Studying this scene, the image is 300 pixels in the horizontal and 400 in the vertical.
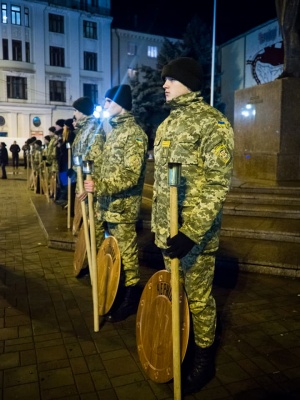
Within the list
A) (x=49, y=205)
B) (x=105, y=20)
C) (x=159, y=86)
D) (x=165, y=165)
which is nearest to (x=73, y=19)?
(x=105, y=20)

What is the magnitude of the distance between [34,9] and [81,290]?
132ft

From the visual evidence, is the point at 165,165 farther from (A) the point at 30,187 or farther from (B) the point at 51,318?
(A) the point at 30,187

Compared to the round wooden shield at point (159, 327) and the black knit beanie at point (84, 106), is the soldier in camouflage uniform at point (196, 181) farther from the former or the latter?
the black knit beanie at point (84, 106)

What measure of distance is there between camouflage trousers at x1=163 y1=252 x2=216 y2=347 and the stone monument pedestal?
252 inches

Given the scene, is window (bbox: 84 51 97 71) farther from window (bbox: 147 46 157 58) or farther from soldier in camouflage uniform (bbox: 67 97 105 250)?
soldier in camouflage uniform (bbox: 67 97 105 250)

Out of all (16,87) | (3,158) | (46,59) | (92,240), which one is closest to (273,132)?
(92,240)

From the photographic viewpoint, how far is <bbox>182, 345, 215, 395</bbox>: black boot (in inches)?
107

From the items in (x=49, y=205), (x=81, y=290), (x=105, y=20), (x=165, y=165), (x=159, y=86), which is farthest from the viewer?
(x=105, y=20)

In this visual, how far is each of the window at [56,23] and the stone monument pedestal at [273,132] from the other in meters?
34.9

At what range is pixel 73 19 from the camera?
40.3 metres

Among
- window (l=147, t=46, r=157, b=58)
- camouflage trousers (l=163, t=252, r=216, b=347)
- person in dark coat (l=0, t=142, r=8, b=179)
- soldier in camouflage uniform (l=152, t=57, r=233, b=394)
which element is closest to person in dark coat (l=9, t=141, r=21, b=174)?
person in dark coat (l=0, t=142, r=8, b=179)

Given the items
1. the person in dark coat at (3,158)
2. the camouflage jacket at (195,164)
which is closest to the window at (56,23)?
the person in dark coat at (3,158)

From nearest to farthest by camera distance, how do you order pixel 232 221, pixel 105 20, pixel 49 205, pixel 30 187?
pixel 232 221 < pixel 49 205 < pixel 30 187 < pixel 105 20

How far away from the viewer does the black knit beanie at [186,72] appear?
9.00 feet
